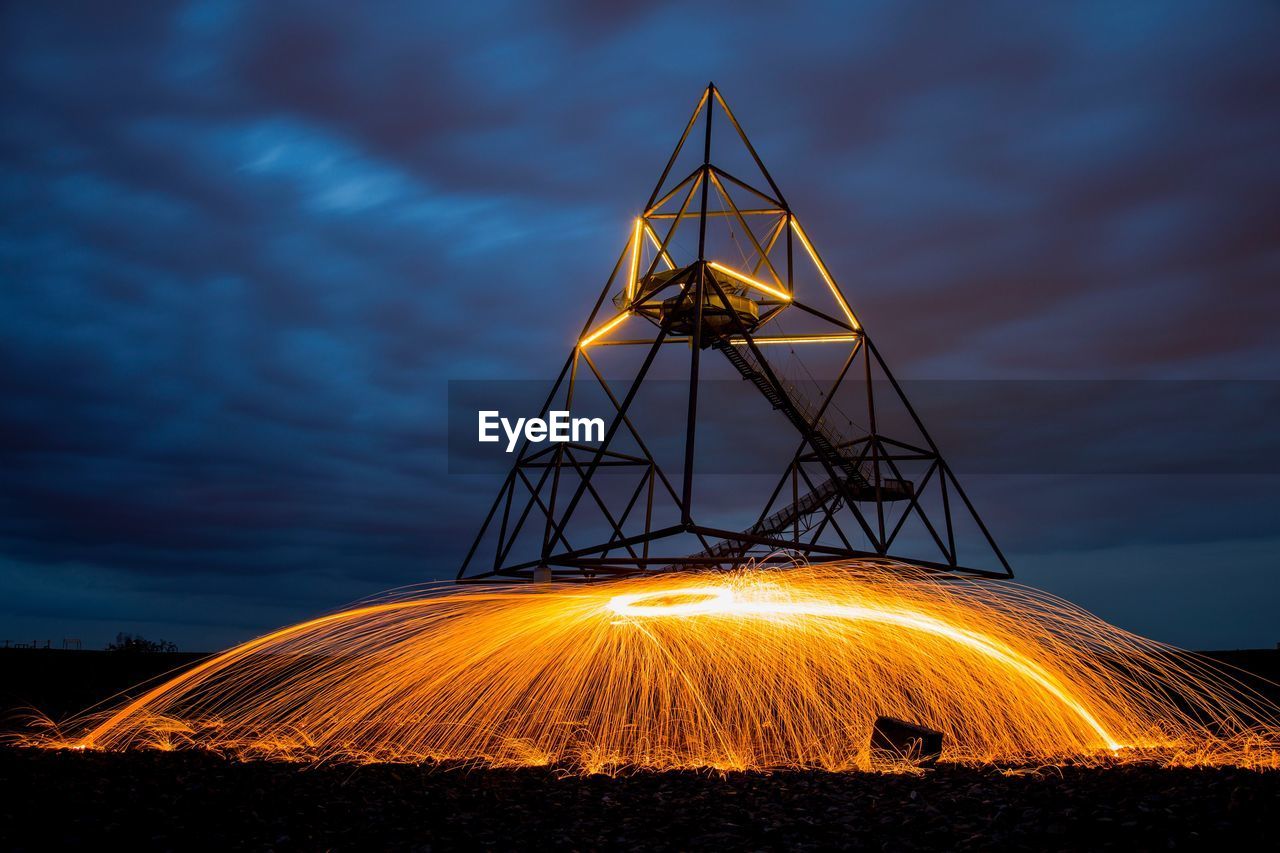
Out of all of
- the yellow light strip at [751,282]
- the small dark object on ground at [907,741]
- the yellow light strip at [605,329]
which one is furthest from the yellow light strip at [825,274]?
the small dark object on ground at [907,741]

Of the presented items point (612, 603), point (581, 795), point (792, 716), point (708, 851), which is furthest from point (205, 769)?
point (792, 716)

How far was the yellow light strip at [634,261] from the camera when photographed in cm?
2003

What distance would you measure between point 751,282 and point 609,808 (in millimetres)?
13532

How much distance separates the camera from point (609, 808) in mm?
7066

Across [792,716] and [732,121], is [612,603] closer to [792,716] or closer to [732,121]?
[792,716]

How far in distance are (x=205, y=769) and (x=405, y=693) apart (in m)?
3.56

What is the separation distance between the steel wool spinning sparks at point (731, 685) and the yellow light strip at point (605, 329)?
9.31 m

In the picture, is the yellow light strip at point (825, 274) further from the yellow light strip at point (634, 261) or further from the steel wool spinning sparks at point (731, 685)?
the steel wool spinning sparks at point (731, 685)

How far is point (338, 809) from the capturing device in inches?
279

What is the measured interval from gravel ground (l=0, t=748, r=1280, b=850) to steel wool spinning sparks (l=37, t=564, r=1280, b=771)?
4.59ft

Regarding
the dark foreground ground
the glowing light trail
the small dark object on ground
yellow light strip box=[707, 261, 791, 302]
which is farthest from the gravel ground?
yellow light strip box=[707, 261, 791, 302]

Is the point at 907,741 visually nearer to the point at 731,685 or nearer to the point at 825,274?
the point at 731,685

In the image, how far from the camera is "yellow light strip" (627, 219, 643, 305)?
2003 cm

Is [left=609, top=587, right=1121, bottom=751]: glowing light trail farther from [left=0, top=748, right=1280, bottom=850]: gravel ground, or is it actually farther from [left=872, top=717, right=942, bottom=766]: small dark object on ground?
[left=0, top=748, right=1280, bottom=850]: gravel ground
